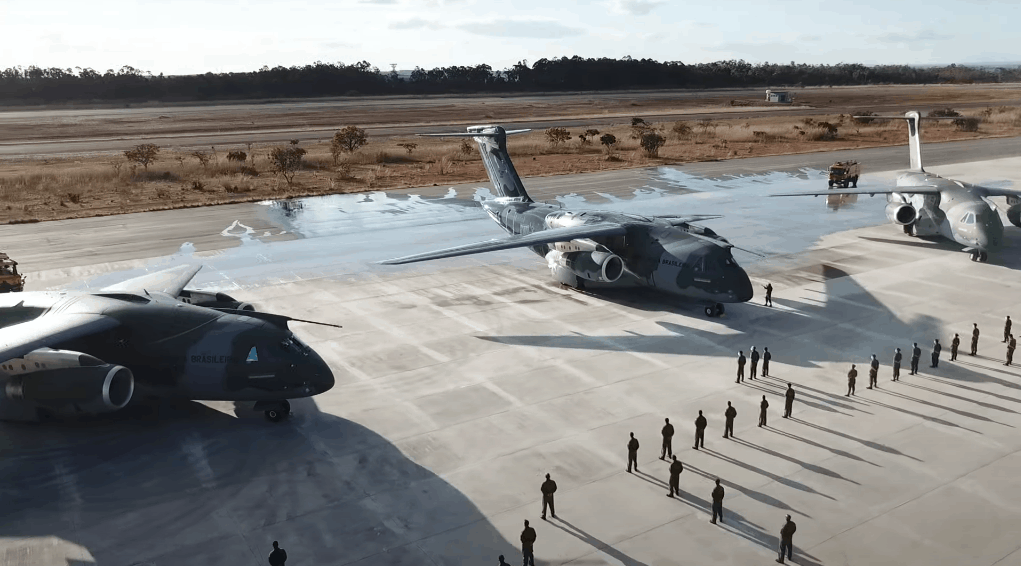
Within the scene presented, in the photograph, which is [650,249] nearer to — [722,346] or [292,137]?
[722,346]

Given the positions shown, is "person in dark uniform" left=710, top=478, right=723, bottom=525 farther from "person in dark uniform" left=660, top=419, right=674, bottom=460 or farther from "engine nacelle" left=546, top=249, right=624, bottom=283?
"engine nacelle" left=546, top=249, right=624, bottom=283

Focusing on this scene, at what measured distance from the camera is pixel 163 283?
22.9m

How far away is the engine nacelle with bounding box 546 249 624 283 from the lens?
1064 inches

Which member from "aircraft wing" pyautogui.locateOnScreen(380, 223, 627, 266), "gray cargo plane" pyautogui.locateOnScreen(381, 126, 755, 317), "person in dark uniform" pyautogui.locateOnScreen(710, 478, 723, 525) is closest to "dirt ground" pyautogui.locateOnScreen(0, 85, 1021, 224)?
"gray cargo plane" pyautogui.locateOnScreen(381, 126, 755, 317)

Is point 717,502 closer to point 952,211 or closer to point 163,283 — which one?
point 163,283

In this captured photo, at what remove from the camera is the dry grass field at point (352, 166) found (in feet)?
169

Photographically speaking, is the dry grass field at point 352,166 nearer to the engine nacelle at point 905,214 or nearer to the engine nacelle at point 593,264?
the engine nacelle at point 593,264

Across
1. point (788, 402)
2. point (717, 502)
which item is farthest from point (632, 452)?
→ point (788, 402)

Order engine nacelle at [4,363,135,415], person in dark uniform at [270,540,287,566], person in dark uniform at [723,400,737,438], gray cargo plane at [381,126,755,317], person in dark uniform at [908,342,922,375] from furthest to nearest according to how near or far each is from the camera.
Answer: gray cargo plane at [381,126,755,317]
person in dark uniform at [908,342,922,375]
person in dark uniform at [723,400,737,438]
engine nacelle at [4,363,135,415]
person in dark uniform at [270,540,287,566]

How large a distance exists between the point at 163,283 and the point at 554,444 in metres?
12.8

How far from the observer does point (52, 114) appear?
142m

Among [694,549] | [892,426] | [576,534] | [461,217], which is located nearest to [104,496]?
[576,534]

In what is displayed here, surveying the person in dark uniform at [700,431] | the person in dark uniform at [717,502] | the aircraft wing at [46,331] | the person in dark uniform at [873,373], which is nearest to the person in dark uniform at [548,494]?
the person in dark uniform at [717,502]

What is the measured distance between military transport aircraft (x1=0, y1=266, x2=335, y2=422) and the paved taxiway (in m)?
1.03
